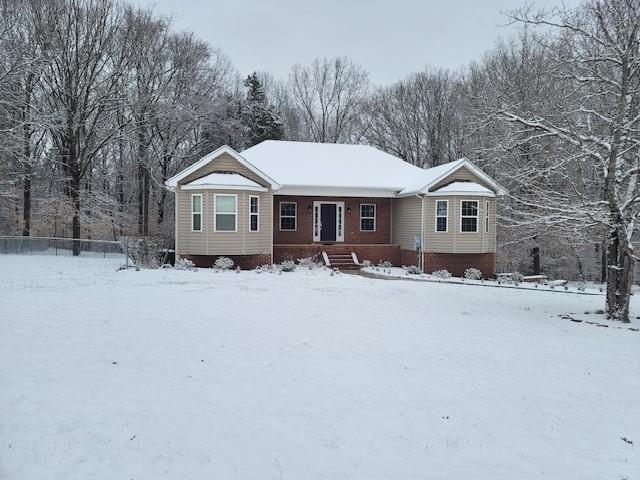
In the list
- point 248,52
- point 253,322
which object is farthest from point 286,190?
point 248,52

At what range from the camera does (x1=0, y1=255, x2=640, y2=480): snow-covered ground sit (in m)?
4.69

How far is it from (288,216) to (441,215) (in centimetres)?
698

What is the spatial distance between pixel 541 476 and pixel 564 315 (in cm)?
861

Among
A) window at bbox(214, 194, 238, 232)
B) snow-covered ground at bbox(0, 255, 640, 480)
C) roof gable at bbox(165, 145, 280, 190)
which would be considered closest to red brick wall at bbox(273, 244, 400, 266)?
window at bbox(214, 194, 238, 232)

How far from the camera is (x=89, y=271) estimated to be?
16.7 m

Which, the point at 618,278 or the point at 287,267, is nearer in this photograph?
the point at 618,278

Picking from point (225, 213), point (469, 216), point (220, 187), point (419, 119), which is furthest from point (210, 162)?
point (419, 119)

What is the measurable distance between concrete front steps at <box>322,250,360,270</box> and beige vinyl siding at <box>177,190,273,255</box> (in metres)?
3.06

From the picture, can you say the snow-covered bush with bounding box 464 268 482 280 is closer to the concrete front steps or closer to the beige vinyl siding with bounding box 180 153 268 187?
the concrete front steps

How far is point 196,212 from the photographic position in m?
19.3

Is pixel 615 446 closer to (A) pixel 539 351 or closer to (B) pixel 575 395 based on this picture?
(B) pixel 575 395

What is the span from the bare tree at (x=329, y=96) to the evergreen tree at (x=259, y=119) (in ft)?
20.4

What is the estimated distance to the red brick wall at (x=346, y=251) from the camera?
21.2m

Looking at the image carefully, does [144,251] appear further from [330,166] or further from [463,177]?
[463,177]
